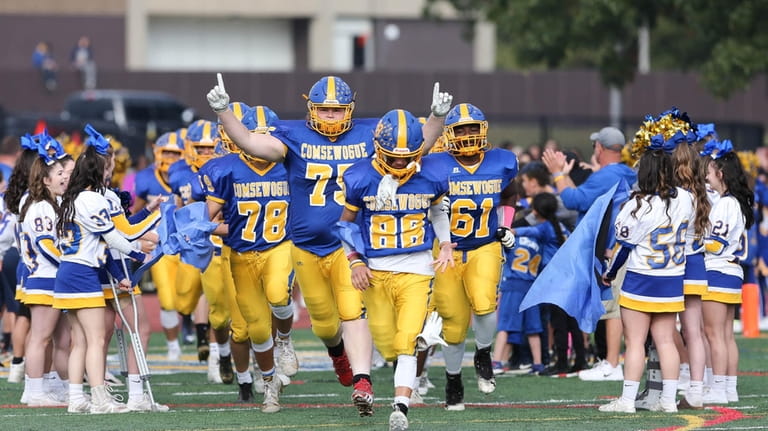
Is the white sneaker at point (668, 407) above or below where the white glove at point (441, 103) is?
below

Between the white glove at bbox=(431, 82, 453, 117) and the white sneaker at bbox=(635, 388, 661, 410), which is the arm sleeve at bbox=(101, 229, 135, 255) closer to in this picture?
the white glove at bbox=(431, 82, 453, 117)

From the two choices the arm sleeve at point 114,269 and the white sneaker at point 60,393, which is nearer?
the arm sleeve at point 114,269

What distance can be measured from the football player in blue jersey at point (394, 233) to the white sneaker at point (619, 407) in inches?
61.9

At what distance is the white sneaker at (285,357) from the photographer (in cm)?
1163

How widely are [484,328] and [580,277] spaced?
2.50ft

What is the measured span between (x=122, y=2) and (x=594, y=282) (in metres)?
38.8

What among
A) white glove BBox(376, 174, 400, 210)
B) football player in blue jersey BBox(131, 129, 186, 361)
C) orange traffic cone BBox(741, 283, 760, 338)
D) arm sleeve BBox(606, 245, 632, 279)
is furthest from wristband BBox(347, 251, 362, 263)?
orange traffic cone BBox(741, 283, 760, 338)

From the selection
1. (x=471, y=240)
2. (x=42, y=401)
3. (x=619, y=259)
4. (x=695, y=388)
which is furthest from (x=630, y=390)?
(x=42, y=401)

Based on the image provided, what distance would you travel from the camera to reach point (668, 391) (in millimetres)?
10562

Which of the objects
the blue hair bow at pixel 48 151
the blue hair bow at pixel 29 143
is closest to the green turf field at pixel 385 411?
the blue hair bow at pixel 48 151

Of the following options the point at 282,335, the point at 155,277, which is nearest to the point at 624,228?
the point at 282,335

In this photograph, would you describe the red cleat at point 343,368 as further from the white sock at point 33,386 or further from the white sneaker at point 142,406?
the white sock at point 33,386

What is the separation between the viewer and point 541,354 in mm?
14047

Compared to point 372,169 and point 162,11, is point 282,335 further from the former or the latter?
point 162,11
